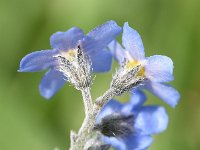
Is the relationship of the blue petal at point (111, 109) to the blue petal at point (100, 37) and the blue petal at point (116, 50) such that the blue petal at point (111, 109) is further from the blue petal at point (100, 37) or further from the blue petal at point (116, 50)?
the blue petal at point (100, 37)

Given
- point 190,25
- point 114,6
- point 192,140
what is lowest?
point 192,140

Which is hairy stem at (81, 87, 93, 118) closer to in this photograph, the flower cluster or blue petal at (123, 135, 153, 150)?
the flower cluster

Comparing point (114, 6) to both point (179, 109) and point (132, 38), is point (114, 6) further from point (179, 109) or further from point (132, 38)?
point (132, 38)

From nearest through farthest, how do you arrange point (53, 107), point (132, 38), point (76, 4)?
point (132, 38) → point (53, 107) → point (76, 4)

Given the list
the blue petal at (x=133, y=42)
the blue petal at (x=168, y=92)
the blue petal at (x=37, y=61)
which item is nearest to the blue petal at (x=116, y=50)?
the blue petal at (x=133, y=42)


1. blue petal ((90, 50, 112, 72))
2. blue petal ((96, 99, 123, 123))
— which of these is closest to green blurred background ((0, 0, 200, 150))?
Answer: blue petal ((96, 99, 123, 123))

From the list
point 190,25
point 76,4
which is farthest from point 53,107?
point 190,25
